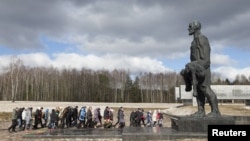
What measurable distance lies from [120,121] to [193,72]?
8.82 metres

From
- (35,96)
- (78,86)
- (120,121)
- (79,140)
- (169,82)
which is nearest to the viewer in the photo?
(79,140)

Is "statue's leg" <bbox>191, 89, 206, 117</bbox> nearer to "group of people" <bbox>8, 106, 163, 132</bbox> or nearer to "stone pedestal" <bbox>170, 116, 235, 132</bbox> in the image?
"stone pedestal" <bbox>170, 116, 235, 132</bbox>

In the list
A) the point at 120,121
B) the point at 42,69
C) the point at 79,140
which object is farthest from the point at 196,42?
the point at 42,69

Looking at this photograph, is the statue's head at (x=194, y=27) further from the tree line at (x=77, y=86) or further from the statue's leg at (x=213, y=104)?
the tree line at (x=77, y=86)

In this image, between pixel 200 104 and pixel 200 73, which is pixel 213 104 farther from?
pixel 200 73

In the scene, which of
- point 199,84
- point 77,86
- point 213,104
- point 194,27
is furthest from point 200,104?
Result: point 77,86

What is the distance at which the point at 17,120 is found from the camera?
800 inches

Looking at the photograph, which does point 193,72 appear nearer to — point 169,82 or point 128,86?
point 128,86

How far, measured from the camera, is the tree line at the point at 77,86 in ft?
248

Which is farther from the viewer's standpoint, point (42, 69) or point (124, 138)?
point (42, 69)

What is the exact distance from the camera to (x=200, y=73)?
38.1 ft

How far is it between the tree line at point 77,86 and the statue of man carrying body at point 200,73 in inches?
2506

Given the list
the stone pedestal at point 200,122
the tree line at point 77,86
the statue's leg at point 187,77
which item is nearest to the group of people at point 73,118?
the statue's leg at point 187,77

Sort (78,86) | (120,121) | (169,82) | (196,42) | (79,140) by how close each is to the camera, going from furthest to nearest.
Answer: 1. (169,82)
2. (78,86)
3. (120,121)
4. (196,42)
5. (79,140)
